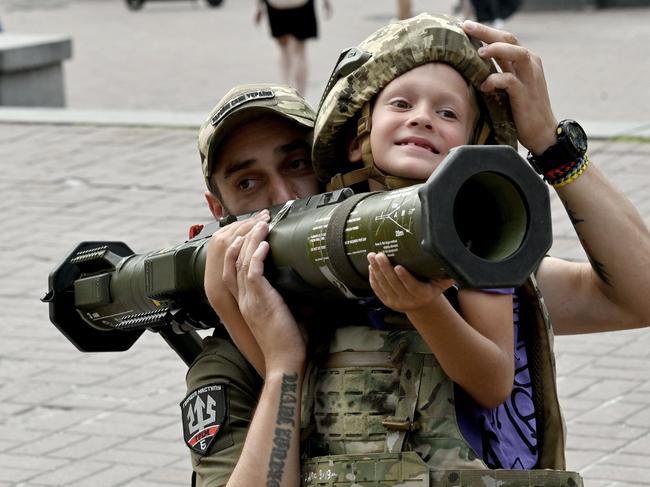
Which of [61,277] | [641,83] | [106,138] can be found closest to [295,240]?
[61,277]

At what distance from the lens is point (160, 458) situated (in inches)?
202

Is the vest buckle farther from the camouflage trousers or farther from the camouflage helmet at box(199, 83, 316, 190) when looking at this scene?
the camouflage helmet at box(199, 83, 316, 190)

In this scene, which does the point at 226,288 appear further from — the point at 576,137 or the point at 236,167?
the point at 576,137

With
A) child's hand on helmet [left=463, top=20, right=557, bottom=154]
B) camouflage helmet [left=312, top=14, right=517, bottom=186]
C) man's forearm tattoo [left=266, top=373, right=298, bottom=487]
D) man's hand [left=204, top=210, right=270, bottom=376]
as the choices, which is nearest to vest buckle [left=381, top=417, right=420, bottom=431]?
man's forearm tattoo [left=266, top=373, right=298, bottom=487]

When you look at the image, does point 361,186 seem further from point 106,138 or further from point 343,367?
point 106,138

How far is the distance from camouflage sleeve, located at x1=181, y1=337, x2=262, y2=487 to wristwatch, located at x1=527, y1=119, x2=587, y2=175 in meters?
0.66

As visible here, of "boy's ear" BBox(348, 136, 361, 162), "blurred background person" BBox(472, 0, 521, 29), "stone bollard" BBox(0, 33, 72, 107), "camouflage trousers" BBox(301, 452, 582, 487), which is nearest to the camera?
"camouflage trousers" BBox(301, 452, 582, 487)

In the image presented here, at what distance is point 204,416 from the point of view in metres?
2.64

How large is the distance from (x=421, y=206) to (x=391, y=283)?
0.59ft

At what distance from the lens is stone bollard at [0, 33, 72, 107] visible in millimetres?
12273

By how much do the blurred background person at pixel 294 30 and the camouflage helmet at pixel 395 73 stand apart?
9092mm

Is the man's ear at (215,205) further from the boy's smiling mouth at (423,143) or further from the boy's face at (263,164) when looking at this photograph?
the boy's smiling mouth at (423,143)

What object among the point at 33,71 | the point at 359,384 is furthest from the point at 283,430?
the point at 33,71

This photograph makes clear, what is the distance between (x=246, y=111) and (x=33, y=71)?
404 inches
